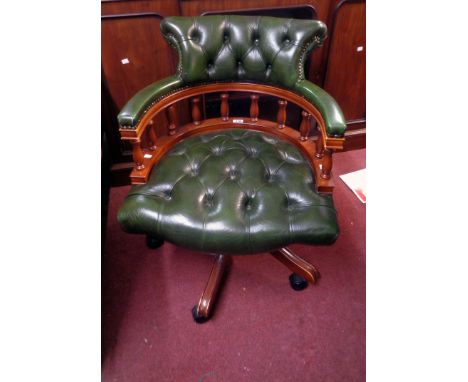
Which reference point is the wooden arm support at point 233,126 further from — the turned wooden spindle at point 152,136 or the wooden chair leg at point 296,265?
the wooden chair leg at point 296,265

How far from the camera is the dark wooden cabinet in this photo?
4.17ft

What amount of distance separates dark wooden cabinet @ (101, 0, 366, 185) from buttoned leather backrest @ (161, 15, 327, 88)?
299 mm

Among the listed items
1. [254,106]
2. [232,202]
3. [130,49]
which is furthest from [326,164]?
[130,49]

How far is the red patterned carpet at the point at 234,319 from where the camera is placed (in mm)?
1060

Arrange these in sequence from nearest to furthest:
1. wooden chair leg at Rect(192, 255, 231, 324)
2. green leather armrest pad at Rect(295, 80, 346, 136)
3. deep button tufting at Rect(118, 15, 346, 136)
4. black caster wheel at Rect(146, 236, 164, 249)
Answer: green leather armrest pad at Rect(295, 80, 346, 136)
deep button tufting at Rect(118, 15, 346, 136)
wooden chair leg at Rect(192, 255, 231, 324)
black caster wheel at Rect(146, 236, 164, 249)

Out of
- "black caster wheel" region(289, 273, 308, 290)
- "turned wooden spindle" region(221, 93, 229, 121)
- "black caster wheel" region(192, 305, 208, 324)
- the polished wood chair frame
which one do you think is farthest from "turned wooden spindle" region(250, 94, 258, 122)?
"black caster wheel" region(192, 305, 208, 324)

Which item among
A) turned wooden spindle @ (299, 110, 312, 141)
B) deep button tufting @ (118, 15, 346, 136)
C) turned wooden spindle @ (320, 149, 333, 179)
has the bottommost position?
turned wooden spindle @ (320, 149, 333, 179)

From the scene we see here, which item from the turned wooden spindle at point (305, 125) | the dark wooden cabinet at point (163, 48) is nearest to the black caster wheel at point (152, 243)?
the dark wooden cabinet at point (163, 48)

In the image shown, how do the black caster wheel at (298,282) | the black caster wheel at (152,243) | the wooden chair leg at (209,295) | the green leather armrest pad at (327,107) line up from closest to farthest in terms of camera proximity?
1. the green leather armrest pad at (327,107)
2. the wooden chair leg at (209,295)
3. the black caster wheel at (298,282)
4. the black caster wheel at (152,243)

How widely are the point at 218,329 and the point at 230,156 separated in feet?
2.17

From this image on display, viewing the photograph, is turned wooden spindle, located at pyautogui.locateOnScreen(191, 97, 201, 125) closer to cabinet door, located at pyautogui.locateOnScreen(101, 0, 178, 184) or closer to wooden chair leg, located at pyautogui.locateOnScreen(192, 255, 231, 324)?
cabinet door, located at pyautogui.locateOnScreen(101, 0, 178, 184)

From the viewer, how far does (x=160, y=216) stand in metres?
0.88

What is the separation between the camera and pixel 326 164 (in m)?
0.91

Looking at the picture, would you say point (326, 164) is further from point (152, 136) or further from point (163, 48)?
point (163, 48)
